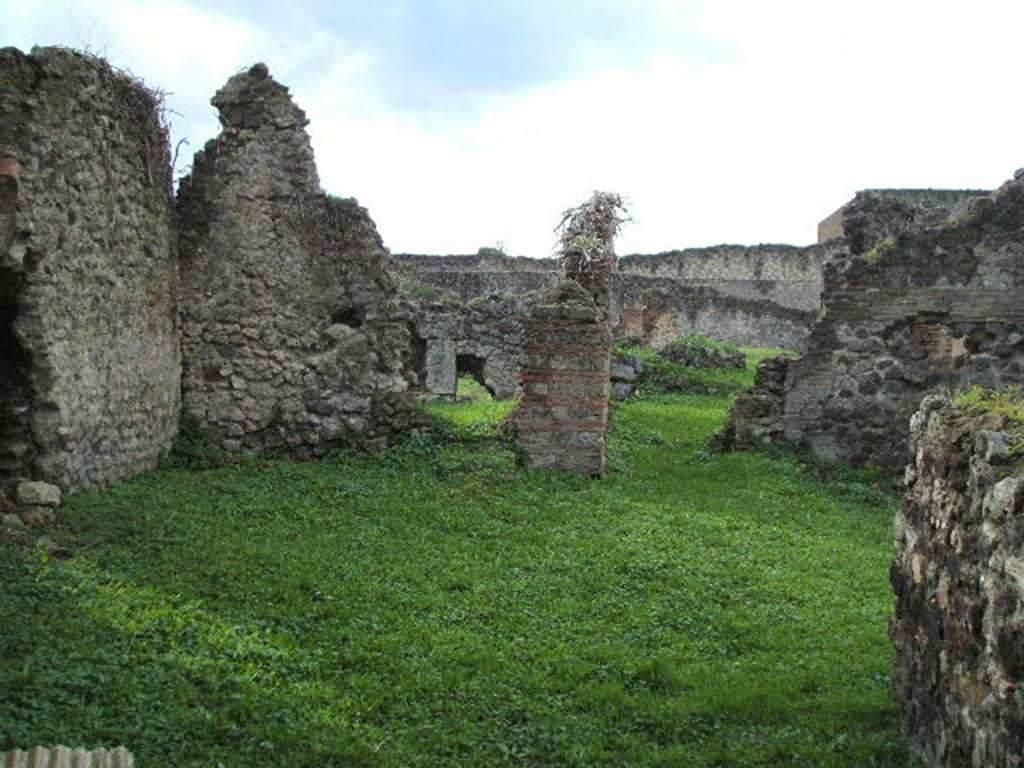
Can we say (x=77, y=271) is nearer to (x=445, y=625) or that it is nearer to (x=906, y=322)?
(x=445, y=625)

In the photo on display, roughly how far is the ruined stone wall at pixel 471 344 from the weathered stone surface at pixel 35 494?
35.3 ft

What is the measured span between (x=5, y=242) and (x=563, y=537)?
14.6ft

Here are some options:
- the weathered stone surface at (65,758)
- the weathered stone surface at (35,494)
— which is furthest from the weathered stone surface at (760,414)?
the weathered stone surface at (65,758)

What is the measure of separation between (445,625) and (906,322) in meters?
7.40

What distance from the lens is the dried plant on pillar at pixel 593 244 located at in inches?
559

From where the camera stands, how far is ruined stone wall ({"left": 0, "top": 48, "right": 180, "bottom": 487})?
7859mm

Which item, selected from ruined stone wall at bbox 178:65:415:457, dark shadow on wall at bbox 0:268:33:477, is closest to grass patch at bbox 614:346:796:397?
ruined stone wall at bbox 178:65:415:457

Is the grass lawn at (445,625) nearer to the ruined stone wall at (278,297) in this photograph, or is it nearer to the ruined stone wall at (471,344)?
the ruined stone wall at (278,297)

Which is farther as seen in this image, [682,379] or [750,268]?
[750,268]

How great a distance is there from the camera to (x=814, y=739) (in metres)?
5.34

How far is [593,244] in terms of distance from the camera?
14.5 meters

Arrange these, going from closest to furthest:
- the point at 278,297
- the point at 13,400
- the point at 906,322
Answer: the point at 13,400 → the point at 278,297 → the point at 906,322

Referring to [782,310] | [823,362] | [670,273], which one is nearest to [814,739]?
[823,362]

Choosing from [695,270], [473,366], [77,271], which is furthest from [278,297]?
[695,270]
